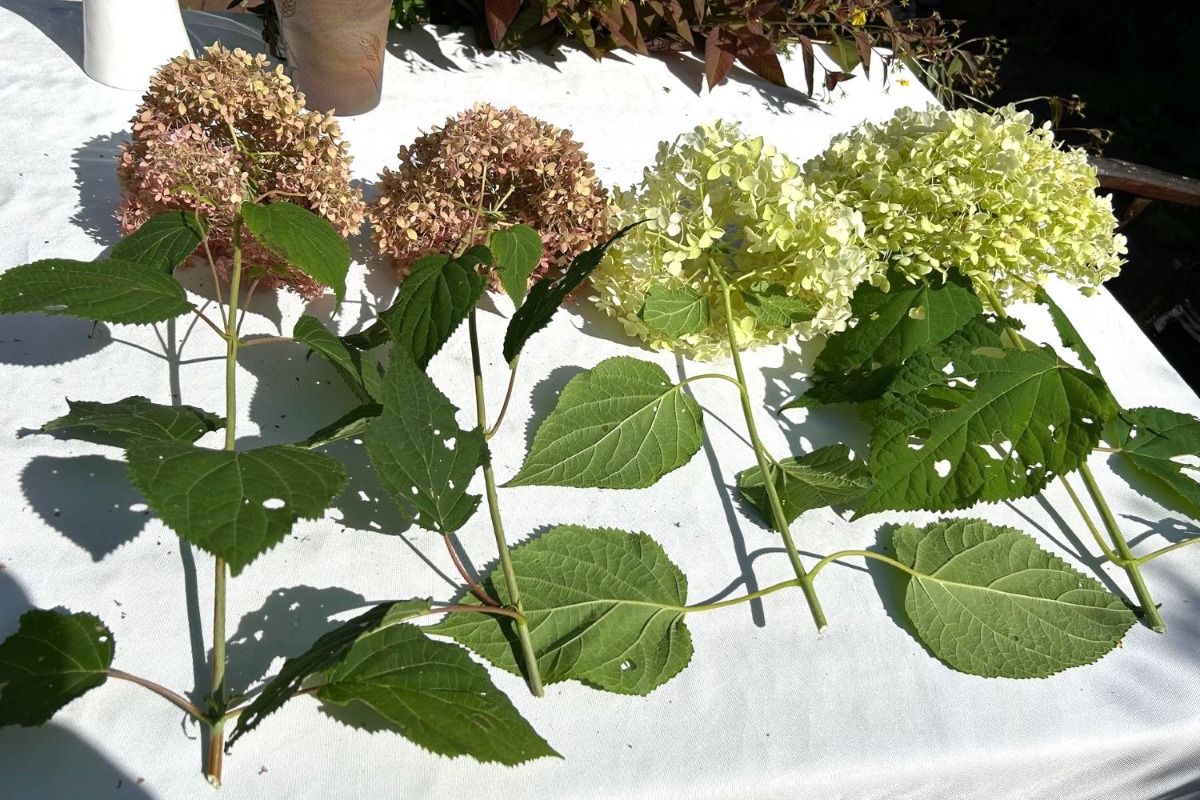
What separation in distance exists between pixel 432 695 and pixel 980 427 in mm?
553

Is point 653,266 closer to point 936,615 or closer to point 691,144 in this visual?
point 691,144

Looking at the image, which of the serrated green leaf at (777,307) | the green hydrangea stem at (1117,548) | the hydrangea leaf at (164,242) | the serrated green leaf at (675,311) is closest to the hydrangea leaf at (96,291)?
the hydrangea leaf at (164,242)

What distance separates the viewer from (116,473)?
76cm

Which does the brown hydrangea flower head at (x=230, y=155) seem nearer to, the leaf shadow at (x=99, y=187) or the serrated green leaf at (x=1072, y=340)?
the leaf shadow at (x=99, y=187)

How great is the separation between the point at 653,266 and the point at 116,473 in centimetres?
53

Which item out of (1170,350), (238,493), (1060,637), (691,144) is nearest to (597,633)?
(238,493)

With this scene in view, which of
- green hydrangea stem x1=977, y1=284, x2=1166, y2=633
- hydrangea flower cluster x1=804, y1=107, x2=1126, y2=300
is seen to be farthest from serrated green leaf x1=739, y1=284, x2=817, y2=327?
green hydrangea stem x1=977, y1=284, x2=1166, y2=633

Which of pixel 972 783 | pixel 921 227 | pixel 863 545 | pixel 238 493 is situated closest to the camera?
pixel 238 493

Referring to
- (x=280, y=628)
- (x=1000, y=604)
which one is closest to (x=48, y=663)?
(x=280, y=628)

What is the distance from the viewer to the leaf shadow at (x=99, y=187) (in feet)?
3.38

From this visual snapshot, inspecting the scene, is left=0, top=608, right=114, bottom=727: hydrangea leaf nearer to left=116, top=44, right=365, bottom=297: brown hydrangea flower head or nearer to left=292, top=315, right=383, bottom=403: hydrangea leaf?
left=292, top=315, right=383, bottom=403: hydrangea leaf

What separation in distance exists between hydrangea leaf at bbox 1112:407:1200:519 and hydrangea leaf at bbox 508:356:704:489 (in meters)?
0.47

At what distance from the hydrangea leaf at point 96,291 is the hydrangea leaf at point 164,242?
0.07 metres

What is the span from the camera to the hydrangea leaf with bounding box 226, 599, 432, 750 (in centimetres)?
54
